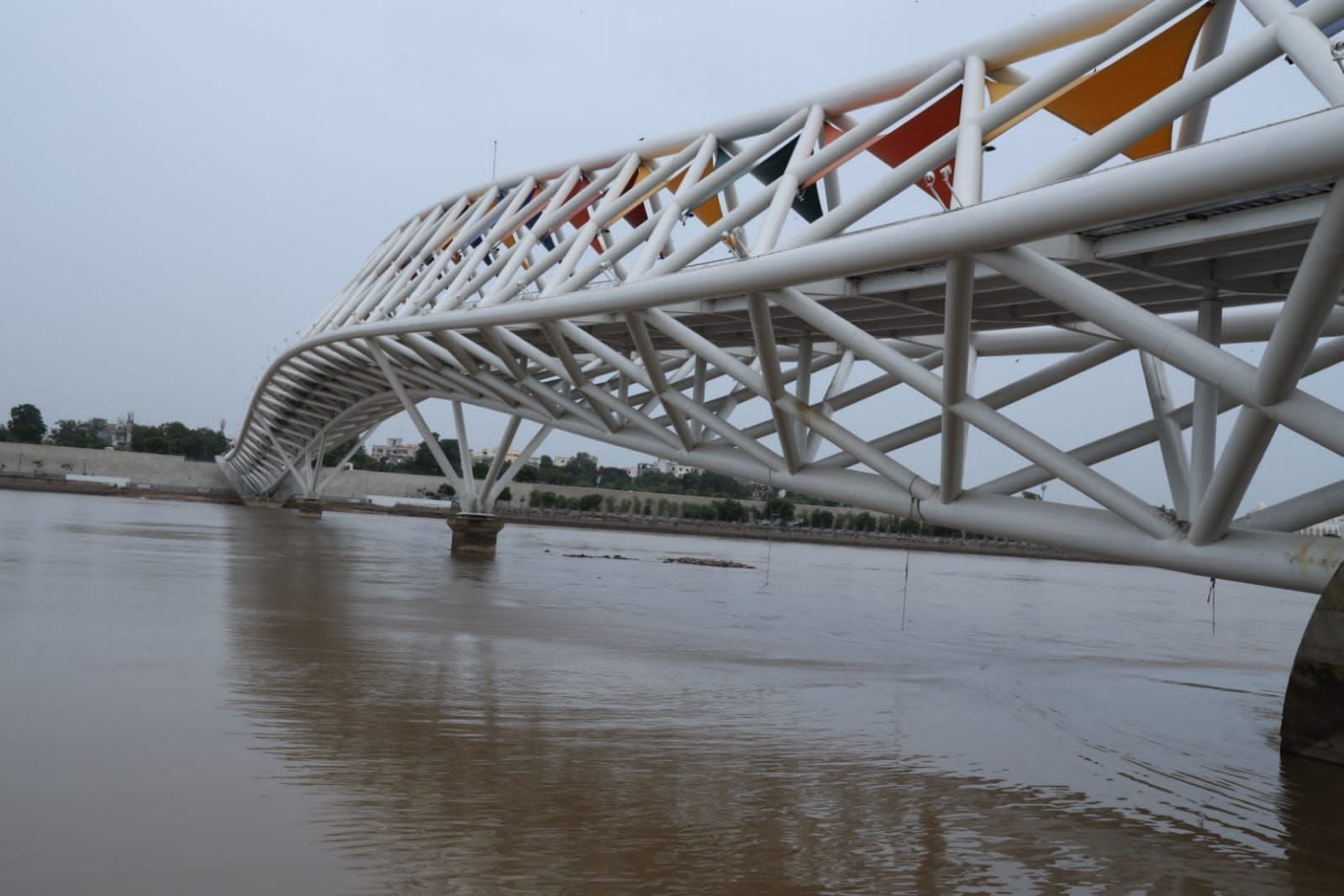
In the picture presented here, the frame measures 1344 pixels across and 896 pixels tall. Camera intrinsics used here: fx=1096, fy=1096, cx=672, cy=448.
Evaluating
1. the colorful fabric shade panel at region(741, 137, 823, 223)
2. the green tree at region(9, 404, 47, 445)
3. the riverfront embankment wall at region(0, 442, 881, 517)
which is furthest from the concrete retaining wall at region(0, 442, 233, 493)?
the colorful fabric shade panel at region(741, 137, 823, 223)

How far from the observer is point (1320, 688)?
10195mm

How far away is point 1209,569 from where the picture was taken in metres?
9.62

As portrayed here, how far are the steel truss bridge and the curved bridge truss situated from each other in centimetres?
3

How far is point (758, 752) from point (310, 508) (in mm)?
57665

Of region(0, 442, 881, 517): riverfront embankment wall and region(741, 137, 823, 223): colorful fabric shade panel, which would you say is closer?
region(741, 137, 823, 223): colorful fabric shade panel

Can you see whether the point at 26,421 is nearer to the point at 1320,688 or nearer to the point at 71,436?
the point at 71,436

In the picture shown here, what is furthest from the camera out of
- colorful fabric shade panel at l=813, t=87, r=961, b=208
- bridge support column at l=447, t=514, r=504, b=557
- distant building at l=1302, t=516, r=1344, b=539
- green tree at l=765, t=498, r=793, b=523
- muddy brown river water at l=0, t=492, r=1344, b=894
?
green tree at l=765, t=498, r=793, b=523

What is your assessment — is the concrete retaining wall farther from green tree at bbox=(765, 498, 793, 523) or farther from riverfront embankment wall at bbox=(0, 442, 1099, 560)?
green tree at bbox=(765, 498, 793, 523)

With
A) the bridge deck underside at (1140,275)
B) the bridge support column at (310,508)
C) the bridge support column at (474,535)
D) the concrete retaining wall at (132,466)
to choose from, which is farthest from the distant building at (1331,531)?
the concrete retaining wall at (132,466)

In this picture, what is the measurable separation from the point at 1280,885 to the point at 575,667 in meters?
8.39

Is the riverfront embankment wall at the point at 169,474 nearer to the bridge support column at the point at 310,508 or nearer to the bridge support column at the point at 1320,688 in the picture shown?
the bridge support column at the point at 310,508

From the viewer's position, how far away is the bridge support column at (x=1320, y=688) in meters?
9.53

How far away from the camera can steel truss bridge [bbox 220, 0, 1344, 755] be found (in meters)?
8.16

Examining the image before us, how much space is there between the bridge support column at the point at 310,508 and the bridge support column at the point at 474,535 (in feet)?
96.4
